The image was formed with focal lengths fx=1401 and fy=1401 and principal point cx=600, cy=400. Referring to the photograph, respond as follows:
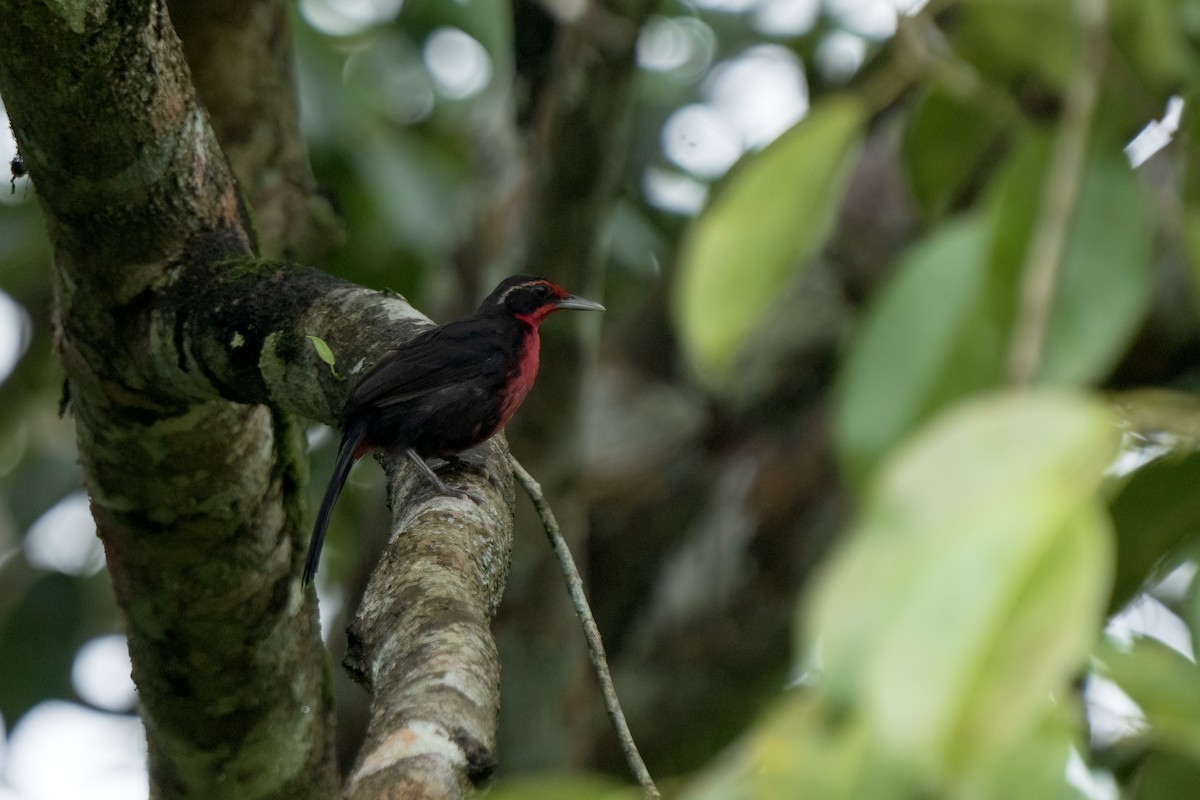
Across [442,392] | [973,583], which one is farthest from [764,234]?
[442,392]

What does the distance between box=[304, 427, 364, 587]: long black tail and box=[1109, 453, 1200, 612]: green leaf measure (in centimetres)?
247

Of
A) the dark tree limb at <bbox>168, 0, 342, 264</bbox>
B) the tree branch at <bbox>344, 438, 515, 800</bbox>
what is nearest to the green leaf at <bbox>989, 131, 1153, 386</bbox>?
the tree branch at <bbox>344, 438, 515, 800</bbox>

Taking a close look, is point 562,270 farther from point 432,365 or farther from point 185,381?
point 185,381

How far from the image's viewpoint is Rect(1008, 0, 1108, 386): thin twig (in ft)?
3.09

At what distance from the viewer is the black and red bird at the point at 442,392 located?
3.54 metres

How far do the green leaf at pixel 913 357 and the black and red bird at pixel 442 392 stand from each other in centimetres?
203

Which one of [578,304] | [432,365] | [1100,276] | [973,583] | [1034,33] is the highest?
[1034,33]

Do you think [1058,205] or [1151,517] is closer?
[1058,205]

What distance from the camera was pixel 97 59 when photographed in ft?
8.91

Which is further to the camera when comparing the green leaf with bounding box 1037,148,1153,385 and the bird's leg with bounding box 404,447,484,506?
the bird's leg with bounding box 404,447,484,506

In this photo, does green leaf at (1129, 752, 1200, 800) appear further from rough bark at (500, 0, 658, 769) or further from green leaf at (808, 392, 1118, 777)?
rough bark at (500, 0, 658, 769)

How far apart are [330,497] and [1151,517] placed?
3020mm

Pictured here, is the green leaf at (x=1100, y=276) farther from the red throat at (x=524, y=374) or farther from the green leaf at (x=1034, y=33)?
the red throat at (x=524, y=374)

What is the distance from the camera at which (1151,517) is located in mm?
1405
